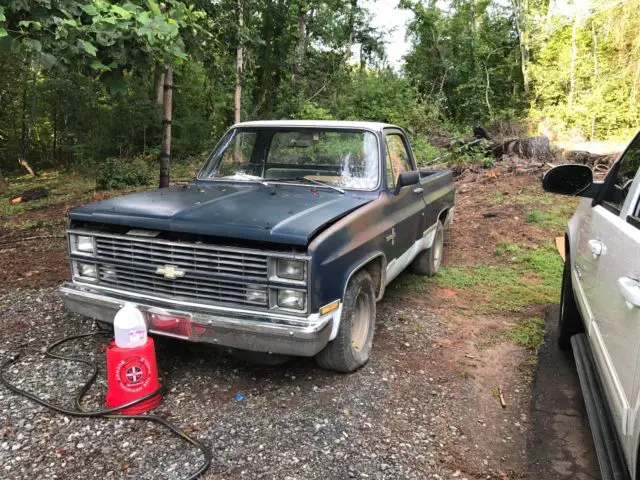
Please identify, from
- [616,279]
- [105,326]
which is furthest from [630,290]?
[105,326]

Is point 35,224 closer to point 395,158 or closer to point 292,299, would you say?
point 395,158

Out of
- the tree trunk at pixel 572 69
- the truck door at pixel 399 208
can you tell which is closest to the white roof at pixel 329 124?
the truck door at pixel 399 208

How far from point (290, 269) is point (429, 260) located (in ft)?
10.6

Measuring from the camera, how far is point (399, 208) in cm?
449

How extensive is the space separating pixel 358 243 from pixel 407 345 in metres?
1.25

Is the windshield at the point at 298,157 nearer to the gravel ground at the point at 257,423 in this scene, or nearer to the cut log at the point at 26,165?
the gravel ground at the point at 257,423

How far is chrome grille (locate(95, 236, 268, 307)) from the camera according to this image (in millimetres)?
3125

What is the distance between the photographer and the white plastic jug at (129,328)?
3.12 meters

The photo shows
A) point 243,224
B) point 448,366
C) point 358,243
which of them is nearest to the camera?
point 243,224

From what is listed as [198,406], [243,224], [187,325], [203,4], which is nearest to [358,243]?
[243,224]

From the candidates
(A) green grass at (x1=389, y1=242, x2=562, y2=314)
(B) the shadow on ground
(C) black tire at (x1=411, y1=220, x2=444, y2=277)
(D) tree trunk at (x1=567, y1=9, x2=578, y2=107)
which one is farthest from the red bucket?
(D) tree trunk at (x1=567, y1=9, x2=578, y2=107)

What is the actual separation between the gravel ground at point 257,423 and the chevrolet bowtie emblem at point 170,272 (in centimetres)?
81

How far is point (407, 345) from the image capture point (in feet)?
14.0

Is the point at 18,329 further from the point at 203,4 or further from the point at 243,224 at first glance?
the point at 203,4
